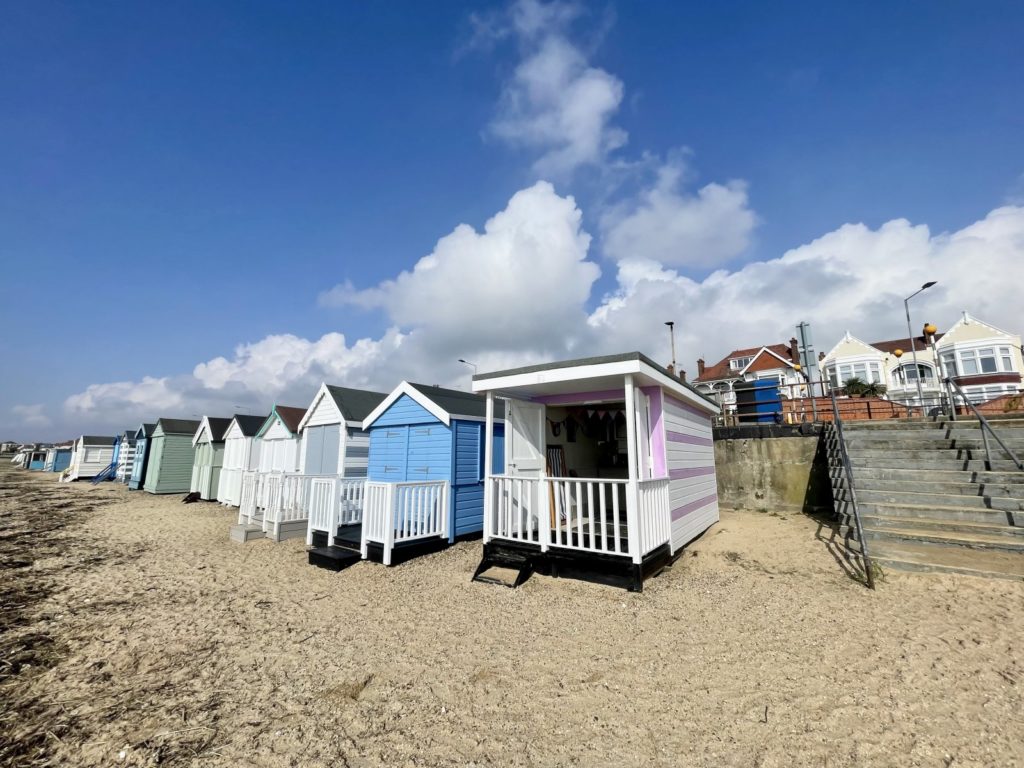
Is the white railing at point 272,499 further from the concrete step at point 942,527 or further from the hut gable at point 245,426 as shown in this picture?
the concrete step at point 942,527

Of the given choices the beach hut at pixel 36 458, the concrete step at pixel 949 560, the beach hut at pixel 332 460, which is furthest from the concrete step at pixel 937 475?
the beach hut at pixel 36 458

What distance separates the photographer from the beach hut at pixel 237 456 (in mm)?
16391

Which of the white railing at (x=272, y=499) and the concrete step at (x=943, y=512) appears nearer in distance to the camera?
the concrete step at (x=943, y=512)

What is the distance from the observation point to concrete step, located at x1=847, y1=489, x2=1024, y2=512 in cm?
667

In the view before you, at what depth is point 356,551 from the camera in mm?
8242

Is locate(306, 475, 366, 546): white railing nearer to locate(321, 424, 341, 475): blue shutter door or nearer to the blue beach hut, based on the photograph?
locate(321, 424, 341, 475): blue shutter door

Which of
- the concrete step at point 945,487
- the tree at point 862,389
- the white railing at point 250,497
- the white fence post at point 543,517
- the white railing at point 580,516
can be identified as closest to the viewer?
the white railing at point 580,516

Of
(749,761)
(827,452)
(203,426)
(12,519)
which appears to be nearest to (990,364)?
(827,452)

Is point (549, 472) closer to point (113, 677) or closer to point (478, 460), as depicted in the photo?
point (478, 460)

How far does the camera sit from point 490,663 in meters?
4.18

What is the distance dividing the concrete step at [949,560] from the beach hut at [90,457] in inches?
1749

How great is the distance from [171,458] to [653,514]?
25.2 m

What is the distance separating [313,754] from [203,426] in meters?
21.8

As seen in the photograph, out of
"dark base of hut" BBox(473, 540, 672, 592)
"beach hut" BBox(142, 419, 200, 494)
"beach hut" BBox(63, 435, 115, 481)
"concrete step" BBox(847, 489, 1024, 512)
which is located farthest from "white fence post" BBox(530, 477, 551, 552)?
"beach hut" BBox(63, 435, 115, 481)
